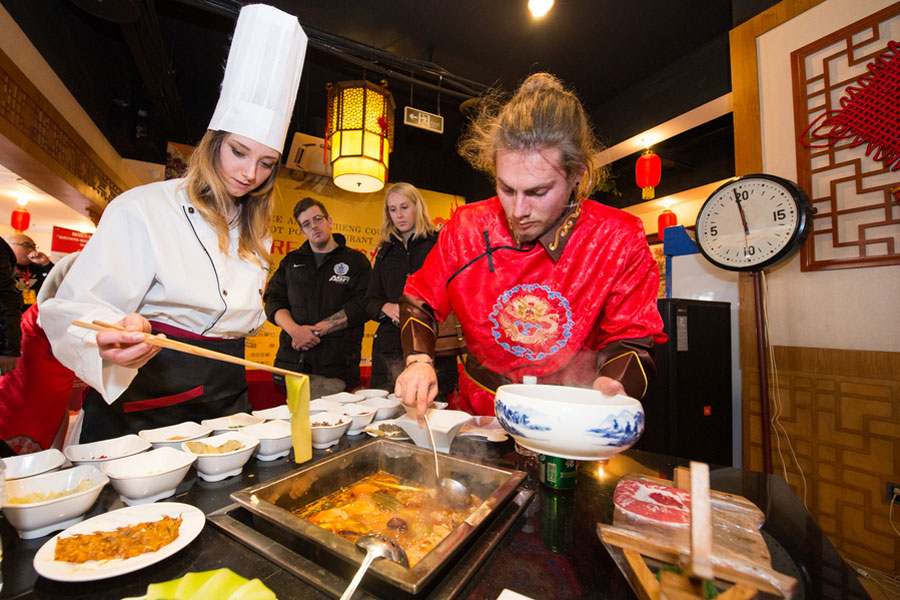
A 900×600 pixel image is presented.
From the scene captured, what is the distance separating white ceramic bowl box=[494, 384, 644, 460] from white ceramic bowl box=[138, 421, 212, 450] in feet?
3.40

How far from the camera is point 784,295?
2881 mm

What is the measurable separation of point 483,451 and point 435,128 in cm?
Answer: 404

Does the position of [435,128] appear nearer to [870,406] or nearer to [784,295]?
[784,295]

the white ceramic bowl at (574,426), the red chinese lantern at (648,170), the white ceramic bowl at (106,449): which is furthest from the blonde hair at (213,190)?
the red chinese lantern at (648,170)

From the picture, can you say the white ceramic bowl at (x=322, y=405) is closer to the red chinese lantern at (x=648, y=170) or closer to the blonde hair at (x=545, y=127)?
the blonde hair at (x=545, y=127)

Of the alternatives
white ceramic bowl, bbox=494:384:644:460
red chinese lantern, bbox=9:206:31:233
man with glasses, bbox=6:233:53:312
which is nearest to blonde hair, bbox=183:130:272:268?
white ceramic bowl, bbox=494:384:644:460

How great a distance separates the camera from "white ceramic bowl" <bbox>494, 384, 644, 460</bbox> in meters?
0.87

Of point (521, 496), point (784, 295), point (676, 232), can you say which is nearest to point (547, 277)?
point (521, 496)

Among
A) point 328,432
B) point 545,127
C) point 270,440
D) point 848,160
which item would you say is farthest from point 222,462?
point 848,160

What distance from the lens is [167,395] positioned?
1.55 m

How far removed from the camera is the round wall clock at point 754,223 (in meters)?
2.58

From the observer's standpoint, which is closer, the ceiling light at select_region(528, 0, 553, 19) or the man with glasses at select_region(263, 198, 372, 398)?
the ceiling light at select_region(528, 0, 553, 19)

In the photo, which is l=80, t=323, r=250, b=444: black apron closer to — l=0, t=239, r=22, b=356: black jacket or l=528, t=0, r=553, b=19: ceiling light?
l=528, t=0, r=553, b=19: ceiling light

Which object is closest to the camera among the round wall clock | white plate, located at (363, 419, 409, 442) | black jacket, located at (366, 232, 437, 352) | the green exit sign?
white plate, located at (363, 419, 409, 442)
